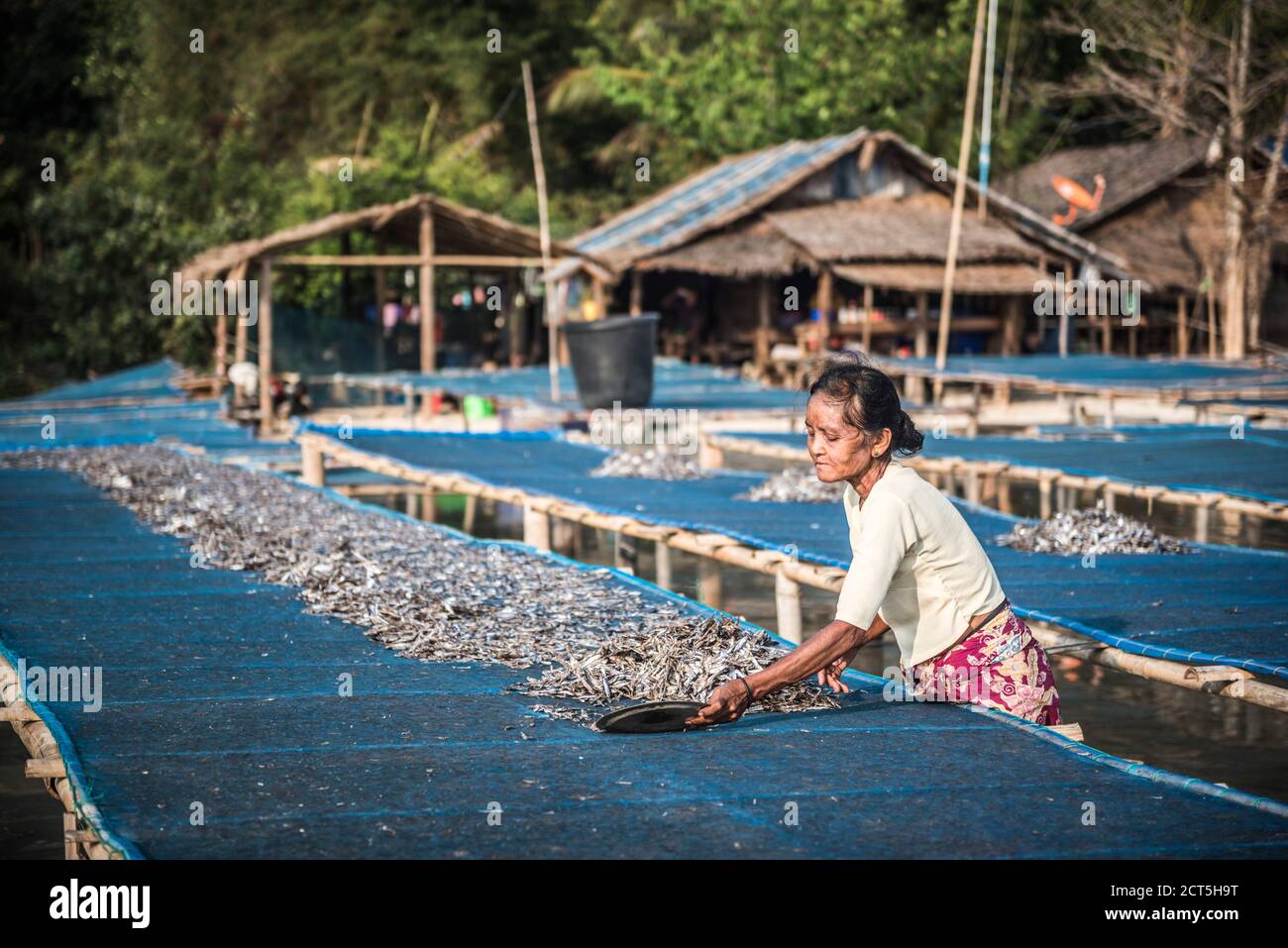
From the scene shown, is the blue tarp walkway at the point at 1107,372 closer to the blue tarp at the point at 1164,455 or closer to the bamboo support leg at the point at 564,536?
the blue tarp at the point at 1164,455

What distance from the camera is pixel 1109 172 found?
80.1ft

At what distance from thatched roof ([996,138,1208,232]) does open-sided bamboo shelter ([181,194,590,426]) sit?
9960mm

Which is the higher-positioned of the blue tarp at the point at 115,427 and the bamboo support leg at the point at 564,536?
the blue tarp at the point at 115,427

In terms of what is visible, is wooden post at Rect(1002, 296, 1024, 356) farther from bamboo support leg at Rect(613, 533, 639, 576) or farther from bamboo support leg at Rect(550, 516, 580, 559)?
bamboo support leg at Rect(613, 533, 639, 576)

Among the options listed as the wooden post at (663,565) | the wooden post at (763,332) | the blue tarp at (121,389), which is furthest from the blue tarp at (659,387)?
the wooden post at (663,565)

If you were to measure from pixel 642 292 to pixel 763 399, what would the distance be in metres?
8.84

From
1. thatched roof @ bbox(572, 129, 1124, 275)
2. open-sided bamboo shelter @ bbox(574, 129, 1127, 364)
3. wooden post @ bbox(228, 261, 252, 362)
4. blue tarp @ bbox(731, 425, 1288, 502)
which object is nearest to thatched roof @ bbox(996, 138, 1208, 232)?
open-sided bamboo shelter @ bbox(574, 129, 1127, 364)

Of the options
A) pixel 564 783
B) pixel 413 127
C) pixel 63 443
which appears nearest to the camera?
pixel 564 783

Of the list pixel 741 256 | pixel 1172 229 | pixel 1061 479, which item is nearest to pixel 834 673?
pixel 1061 479

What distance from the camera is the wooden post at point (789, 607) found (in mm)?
5598
